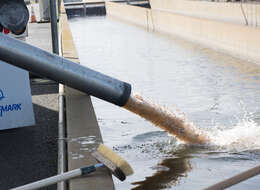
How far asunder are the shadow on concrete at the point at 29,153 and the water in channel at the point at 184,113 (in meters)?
0.85

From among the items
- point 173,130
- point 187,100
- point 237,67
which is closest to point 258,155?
point 173,130

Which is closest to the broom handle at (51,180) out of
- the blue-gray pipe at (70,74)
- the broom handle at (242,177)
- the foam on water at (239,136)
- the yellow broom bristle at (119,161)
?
the yellow broom bristle at (119,161)

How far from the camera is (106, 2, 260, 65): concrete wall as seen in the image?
1770 cm

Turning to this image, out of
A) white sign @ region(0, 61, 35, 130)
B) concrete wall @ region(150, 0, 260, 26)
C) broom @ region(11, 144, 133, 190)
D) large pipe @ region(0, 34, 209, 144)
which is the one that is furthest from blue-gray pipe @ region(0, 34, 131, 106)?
concrete wall @ region(150, 0, 260, 26)

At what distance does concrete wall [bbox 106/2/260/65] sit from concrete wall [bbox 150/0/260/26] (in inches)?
149

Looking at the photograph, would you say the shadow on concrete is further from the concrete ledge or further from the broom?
the broom

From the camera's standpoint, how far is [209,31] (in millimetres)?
22109

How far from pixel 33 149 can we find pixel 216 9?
31.1 m

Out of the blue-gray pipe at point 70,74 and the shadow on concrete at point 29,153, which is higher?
the blue-gray pipe at point 70,74

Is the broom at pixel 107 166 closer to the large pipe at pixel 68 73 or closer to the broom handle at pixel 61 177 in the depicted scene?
the broom handle at pixel 61 177

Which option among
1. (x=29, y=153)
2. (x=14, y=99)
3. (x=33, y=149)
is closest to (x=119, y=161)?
(x=29, y=153)

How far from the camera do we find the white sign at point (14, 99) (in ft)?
25.3

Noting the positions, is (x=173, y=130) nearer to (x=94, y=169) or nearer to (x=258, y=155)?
(x=258, y=155)

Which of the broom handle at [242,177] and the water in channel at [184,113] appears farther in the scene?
the water in channel at [184,113]
